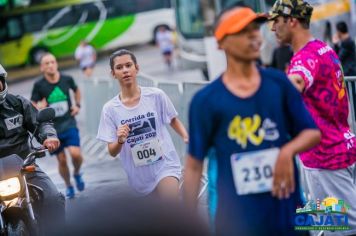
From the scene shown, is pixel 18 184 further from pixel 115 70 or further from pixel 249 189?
pixel 249 189

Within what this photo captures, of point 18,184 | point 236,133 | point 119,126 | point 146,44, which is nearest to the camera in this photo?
point 236,133

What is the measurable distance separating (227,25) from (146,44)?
37.5m

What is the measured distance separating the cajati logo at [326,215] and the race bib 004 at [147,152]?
1647 mm

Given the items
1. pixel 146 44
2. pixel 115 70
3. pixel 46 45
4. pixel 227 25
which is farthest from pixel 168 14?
pixel 227 25

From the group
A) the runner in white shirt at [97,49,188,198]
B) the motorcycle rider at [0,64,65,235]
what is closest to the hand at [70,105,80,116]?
the motorcycle rider at [0,64,65,235]

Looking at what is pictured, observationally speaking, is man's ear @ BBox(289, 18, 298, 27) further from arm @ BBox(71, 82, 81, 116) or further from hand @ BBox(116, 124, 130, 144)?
arm @ BBox(71, 82, 81, 116)

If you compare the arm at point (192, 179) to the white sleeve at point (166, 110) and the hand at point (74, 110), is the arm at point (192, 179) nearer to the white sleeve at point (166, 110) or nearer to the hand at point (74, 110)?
the white sleeve at point (166, 110)

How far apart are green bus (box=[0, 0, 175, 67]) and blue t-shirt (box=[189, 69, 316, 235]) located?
33.3 metres

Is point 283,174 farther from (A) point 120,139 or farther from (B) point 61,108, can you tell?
(B) point 61,108

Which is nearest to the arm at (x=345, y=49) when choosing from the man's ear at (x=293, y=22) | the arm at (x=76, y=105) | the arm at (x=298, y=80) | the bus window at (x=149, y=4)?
the arm at (x=76, y=105)

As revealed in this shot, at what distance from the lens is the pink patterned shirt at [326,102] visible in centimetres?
580

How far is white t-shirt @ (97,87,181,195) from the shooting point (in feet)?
24.4

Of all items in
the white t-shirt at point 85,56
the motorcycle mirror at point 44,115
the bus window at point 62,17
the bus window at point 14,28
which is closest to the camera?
the motorcycle mirror at point 44,115

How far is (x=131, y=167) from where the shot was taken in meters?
7.55
